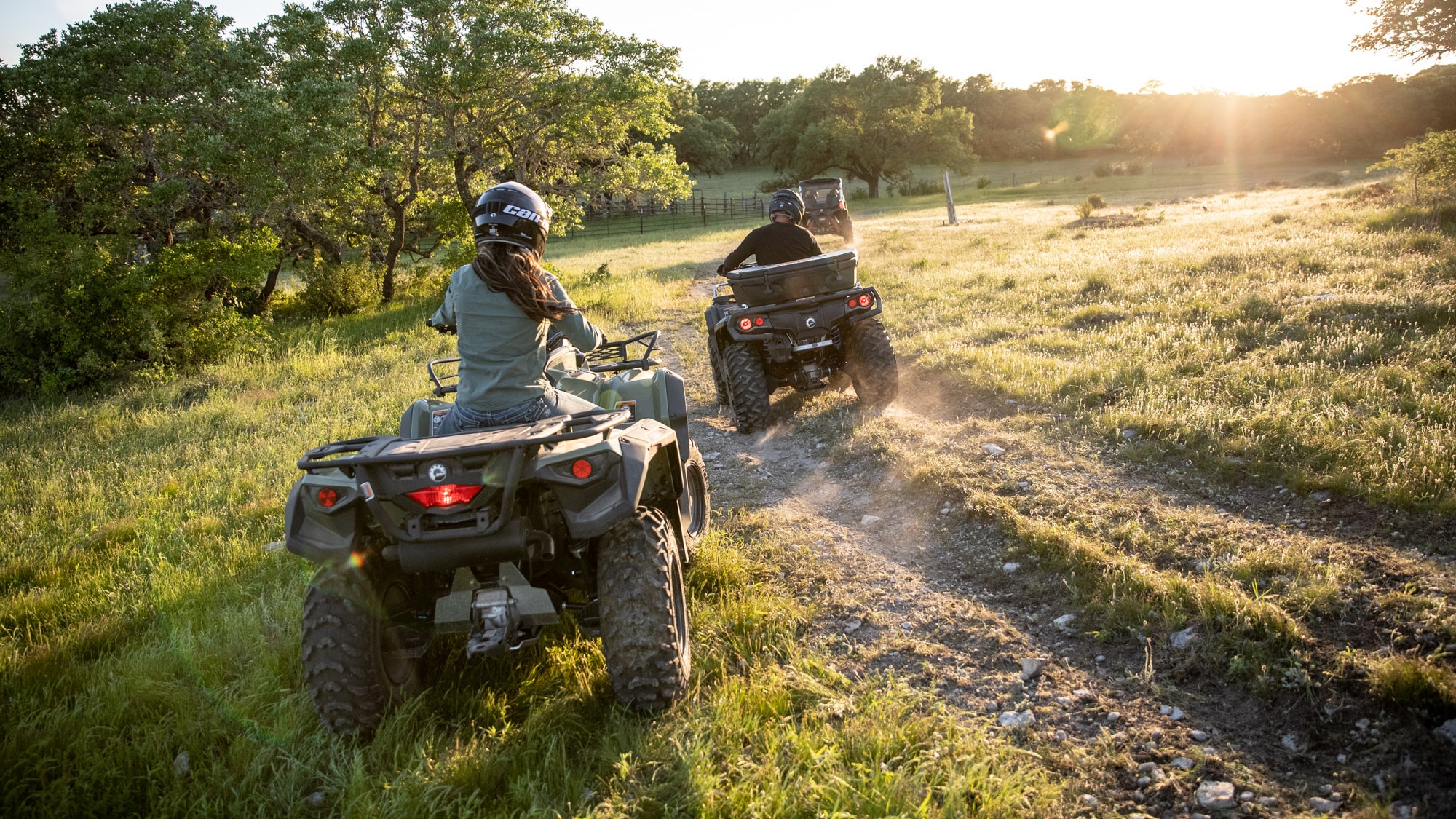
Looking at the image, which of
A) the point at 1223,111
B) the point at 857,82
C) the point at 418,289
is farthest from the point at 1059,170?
the point at 418,289

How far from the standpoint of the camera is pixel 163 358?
1082 centimetres

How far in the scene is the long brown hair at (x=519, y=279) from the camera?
10.2 ft

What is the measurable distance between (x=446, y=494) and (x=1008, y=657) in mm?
2373

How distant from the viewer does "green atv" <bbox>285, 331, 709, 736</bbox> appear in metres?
2.57

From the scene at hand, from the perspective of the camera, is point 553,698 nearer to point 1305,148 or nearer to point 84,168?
point 84,168

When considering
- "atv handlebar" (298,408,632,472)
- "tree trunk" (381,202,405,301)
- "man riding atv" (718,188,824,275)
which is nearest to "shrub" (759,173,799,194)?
"tree trunk" (381,202,405,301)

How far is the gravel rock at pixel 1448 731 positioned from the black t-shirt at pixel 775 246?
571 cm

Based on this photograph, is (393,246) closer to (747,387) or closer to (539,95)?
(539,95)

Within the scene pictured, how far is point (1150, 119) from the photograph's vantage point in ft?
201

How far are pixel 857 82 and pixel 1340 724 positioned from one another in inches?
2453

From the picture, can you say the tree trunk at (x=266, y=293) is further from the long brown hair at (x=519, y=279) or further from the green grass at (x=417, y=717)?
the long brown hair at (x=519, y=279)

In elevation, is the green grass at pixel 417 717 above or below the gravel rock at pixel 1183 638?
above

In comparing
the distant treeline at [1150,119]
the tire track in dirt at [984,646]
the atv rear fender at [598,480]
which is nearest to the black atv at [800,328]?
the tire track in dirt at [984,646]

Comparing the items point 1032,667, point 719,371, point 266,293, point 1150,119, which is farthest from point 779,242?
point 1150,119
